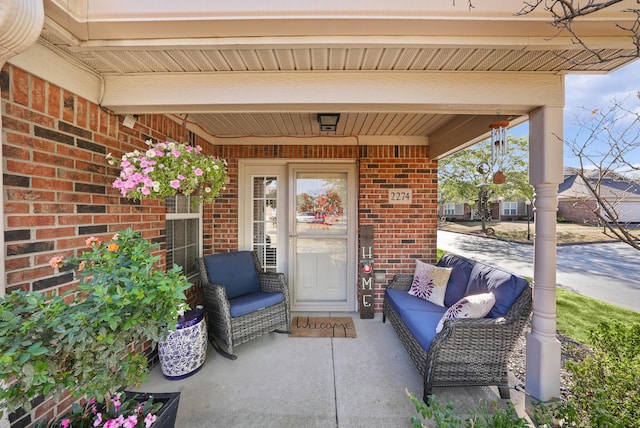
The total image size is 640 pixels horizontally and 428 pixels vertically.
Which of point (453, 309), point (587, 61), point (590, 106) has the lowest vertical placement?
point (453, 309)

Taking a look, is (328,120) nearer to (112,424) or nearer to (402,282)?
(402,282)

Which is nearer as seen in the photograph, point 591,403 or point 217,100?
point 591,403

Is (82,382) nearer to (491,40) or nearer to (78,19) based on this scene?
(78,19)

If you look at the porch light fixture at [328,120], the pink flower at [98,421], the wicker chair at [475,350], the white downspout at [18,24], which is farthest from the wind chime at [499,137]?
the pink flower at [98,421]

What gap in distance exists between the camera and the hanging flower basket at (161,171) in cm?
161

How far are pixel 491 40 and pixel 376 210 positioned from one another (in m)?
2.29

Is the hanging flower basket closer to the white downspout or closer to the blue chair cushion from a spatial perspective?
the white downspout

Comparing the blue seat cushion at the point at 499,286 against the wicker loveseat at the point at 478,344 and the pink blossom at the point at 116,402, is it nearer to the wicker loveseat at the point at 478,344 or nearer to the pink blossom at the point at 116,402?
the wicker loveseat at the point at 478,344

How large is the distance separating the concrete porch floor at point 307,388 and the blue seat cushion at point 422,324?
1.30 ft

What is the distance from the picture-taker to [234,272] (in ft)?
9.85

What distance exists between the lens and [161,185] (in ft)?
5.47

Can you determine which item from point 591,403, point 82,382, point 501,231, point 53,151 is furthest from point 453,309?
point 501,231

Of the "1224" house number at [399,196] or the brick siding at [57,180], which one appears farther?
the "1224" house number at [399,196]

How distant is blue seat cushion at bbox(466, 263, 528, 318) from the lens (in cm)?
202
